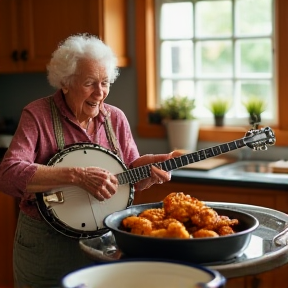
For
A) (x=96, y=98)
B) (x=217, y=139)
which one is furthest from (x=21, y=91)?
(x=96, y=98)

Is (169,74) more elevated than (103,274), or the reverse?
(169,74)

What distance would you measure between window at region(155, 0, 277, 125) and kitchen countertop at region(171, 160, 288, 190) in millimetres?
504

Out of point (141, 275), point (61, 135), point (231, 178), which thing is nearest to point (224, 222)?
point (141, 275)

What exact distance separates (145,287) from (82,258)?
3.28 feet

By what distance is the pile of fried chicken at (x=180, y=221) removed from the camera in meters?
1.72

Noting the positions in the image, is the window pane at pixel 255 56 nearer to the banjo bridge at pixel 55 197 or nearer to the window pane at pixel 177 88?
the window pane at pixel 177 88

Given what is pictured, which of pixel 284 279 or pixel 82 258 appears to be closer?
pixel 82 258

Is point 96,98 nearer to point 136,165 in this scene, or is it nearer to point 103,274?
point 136,165

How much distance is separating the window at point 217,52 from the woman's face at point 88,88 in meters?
1.66

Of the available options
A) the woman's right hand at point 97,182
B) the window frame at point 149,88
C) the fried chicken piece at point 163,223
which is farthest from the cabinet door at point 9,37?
the fried chicken piece at point 163,223

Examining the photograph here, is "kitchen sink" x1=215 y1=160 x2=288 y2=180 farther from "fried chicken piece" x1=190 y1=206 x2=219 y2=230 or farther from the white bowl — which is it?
the white bowl

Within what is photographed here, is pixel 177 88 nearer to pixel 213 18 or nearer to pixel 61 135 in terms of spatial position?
pixel 213 18

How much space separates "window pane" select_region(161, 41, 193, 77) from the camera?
4094mm

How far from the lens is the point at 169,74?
4.15 m
